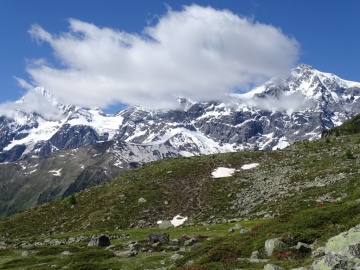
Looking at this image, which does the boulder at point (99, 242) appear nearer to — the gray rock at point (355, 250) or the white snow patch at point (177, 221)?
the white snow patch at point (177, 221)

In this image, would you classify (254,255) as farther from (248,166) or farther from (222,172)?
(248,166)

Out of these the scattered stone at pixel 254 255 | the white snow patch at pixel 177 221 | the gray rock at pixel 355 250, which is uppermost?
the white snow patch at pixel 177 221

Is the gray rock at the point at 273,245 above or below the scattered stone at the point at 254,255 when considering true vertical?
above

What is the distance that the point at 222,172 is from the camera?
88.4 metres

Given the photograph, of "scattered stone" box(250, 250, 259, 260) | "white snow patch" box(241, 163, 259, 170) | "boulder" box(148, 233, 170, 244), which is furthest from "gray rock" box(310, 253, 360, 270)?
"white snow patch" box(241, 163, 259, 170)

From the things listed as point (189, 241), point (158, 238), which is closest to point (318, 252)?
point (189, 241)

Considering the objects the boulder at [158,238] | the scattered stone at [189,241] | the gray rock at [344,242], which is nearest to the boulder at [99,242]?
the boulder at [158,238]

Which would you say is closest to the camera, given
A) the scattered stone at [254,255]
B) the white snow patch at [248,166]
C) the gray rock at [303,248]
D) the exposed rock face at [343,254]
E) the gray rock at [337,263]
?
the gray rock at [337,263]

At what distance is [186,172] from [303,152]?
89.6 ft

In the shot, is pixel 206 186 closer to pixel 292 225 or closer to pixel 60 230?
pixel 60 230

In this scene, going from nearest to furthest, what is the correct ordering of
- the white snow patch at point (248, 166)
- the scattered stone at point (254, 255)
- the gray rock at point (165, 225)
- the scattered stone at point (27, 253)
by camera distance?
the scattered stone at point (254, 255), the scattered stone at point (27, 253), the gray rock at point (165, 225), the white snow patch at point (248, 166)

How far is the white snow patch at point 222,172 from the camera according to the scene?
86531mm

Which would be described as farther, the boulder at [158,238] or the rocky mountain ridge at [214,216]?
the boulder at [158,238]

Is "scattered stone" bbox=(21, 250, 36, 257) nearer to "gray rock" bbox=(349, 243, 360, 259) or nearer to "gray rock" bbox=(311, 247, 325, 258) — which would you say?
"gray rock" bbox=(311, 247, 325, 258)
